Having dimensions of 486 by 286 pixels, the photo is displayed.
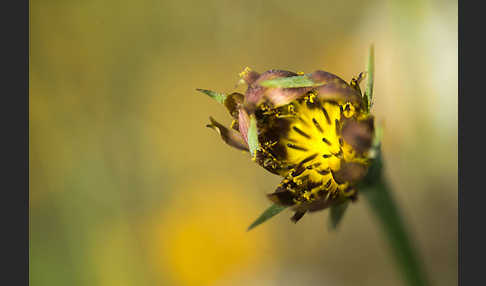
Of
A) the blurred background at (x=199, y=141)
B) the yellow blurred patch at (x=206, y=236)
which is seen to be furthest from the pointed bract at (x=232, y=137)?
the yellow blurred patch at (x=206, y=236)

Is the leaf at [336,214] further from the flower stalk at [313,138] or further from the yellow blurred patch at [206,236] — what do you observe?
the yellow blurred patch at [206,236]

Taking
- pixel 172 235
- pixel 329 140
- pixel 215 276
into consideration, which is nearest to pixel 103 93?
pixel 172 235

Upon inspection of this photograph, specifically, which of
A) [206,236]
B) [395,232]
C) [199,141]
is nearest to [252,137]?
[395,232]

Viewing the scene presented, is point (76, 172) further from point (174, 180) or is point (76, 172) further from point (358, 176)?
point (358, 176)

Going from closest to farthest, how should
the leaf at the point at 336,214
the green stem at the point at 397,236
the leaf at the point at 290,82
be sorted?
the leaf at the point at 290,82 → the leaf at the point at 336,214 → the green stem at the point at 397,236

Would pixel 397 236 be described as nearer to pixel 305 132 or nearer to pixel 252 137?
pixel 305 132

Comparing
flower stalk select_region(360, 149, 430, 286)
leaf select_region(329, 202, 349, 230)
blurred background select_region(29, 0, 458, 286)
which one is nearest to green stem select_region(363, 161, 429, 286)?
flower stalk select_region(360, 149, 430, 286)

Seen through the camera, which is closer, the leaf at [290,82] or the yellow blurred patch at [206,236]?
the leaf at [290,82]
